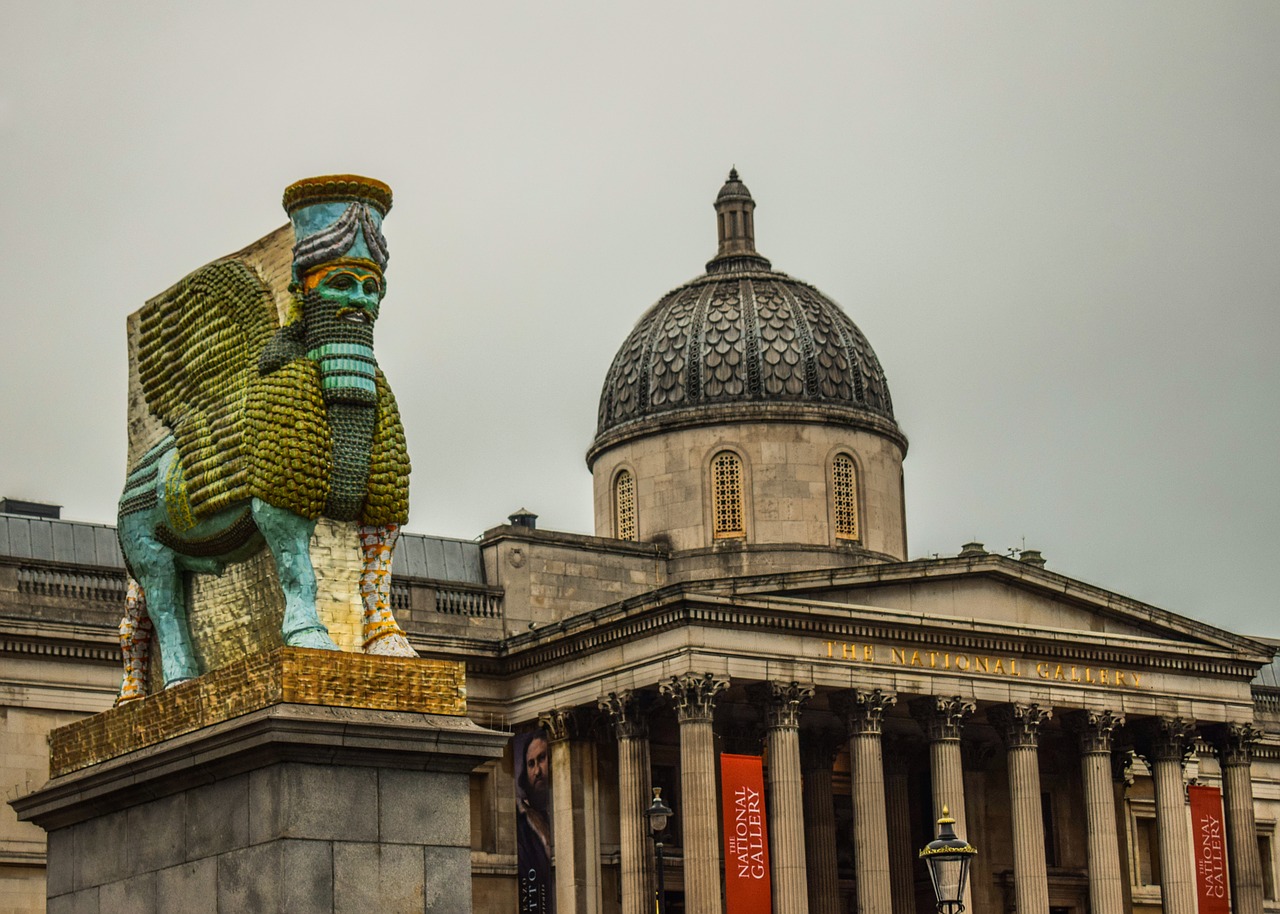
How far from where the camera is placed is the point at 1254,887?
61719 mm

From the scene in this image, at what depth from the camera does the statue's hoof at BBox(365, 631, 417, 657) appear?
22.2 meters

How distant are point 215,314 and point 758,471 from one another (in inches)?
1668

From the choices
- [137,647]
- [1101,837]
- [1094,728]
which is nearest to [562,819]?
[1101,837]

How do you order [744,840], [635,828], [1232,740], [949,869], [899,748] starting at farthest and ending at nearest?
[1232,740], [899,748], [635,828], [744,840], [949,869]

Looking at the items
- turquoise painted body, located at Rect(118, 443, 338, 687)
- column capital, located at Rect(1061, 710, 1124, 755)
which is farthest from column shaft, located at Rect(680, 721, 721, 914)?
turquoise painted body, located at Rect(118, 443, 338, 687)

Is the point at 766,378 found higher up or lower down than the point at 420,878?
higher up

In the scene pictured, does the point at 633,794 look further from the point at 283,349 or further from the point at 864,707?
the point at 283,349

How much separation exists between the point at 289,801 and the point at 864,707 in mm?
36553

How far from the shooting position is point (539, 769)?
58.2 m

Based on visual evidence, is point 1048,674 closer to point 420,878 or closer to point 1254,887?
point 1254,887

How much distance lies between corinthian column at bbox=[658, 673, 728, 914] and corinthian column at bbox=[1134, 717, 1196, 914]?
13504 mm

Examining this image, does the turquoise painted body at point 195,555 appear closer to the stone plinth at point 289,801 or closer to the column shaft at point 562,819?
the stone plinth at point 289,801

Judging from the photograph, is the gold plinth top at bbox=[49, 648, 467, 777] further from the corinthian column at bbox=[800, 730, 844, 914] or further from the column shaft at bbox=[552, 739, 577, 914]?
the corinthian column at bbox=[800, 730, 844, 914]

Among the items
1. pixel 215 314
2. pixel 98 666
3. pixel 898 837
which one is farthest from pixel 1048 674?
pixel 215 314
